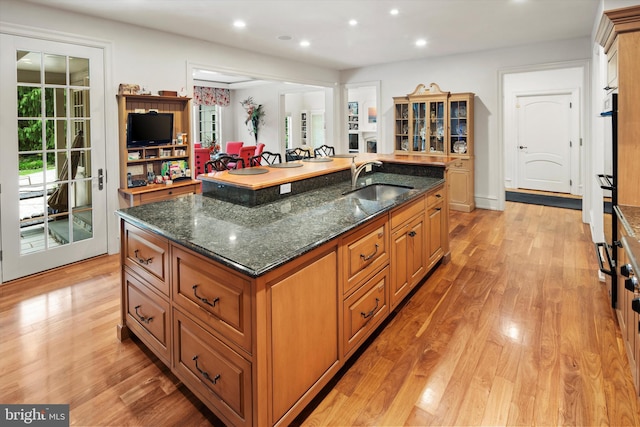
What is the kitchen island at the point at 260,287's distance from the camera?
1474 millimetres

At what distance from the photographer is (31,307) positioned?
2883 mm

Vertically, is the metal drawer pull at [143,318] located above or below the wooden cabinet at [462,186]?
below

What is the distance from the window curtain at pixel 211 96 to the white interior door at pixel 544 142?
25.1 feet

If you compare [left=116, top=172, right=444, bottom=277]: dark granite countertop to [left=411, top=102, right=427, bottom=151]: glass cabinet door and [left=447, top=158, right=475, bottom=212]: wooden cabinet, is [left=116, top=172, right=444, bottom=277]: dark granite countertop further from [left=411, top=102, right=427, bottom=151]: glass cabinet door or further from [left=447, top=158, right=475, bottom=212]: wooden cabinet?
[left=411, top=102, right=427, bottom=151]: glass cabinet door

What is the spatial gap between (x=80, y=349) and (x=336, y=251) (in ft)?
5.69

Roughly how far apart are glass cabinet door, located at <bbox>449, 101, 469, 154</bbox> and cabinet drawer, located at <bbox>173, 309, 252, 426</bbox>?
5432 millimetres

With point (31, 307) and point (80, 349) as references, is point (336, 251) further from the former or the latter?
point (31, 307)

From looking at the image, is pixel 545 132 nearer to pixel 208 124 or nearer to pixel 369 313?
pixel 369 313

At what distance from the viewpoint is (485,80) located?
19.4ft

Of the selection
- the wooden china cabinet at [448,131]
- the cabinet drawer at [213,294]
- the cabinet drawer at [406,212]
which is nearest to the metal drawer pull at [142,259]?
the cabinet drawer at [213,294]

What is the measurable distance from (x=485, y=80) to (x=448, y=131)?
944mm

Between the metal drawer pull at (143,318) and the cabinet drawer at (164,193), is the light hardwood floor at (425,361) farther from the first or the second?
the cabinet drawer at (164,193)

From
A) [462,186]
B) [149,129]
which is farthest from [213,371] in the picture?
[462,186]

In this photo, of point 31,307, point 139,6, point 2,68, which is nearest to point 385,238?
point 31,307
